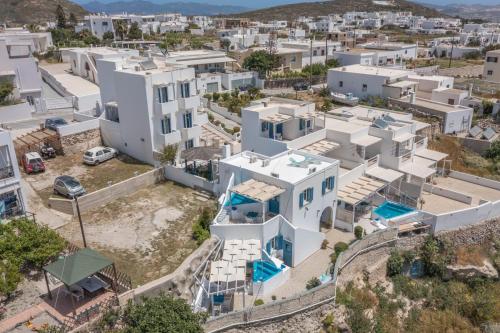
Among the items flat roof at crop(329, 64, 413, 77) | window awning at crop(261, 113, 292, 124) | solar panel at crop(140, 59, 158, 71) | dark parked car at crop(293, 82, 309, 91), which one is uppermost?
solar panel at crop(140, 59, 158, 71)

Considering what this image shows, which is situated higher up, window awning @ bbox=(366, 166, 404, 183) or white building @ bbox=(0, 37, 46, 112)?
white building @ bbox=(0, 37, 46, 112)

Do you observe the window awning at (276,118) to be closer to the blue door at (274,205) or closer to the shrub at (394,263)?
the blue door at (274,205)

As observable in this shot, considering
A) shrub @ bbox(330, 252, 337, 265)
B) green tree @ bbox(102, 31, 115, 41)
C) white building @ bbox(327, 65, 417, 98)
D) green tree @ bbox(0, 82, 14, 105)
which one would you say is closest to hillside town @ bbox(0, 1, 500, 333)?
shrub @ bbox(330, 252, 337, 265)

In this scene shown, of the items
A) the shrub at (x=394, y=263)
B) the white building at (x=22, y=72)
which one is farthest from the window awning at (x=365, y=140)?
the white building at (x=22, y=72)

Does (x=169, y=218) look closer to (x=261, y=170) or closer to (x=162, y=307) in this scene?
(x=261, y=170)

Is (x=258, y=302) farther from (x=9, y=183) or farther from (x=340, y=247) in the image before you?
(x=9, y=183)

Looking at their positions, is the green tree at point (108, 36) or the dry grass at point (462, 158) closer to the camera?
the dry grass at point (462, 158)

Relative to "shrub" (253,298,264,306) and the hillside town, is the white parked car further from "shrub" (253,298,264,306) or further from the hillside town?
"shrub" (253,298,264,306)
